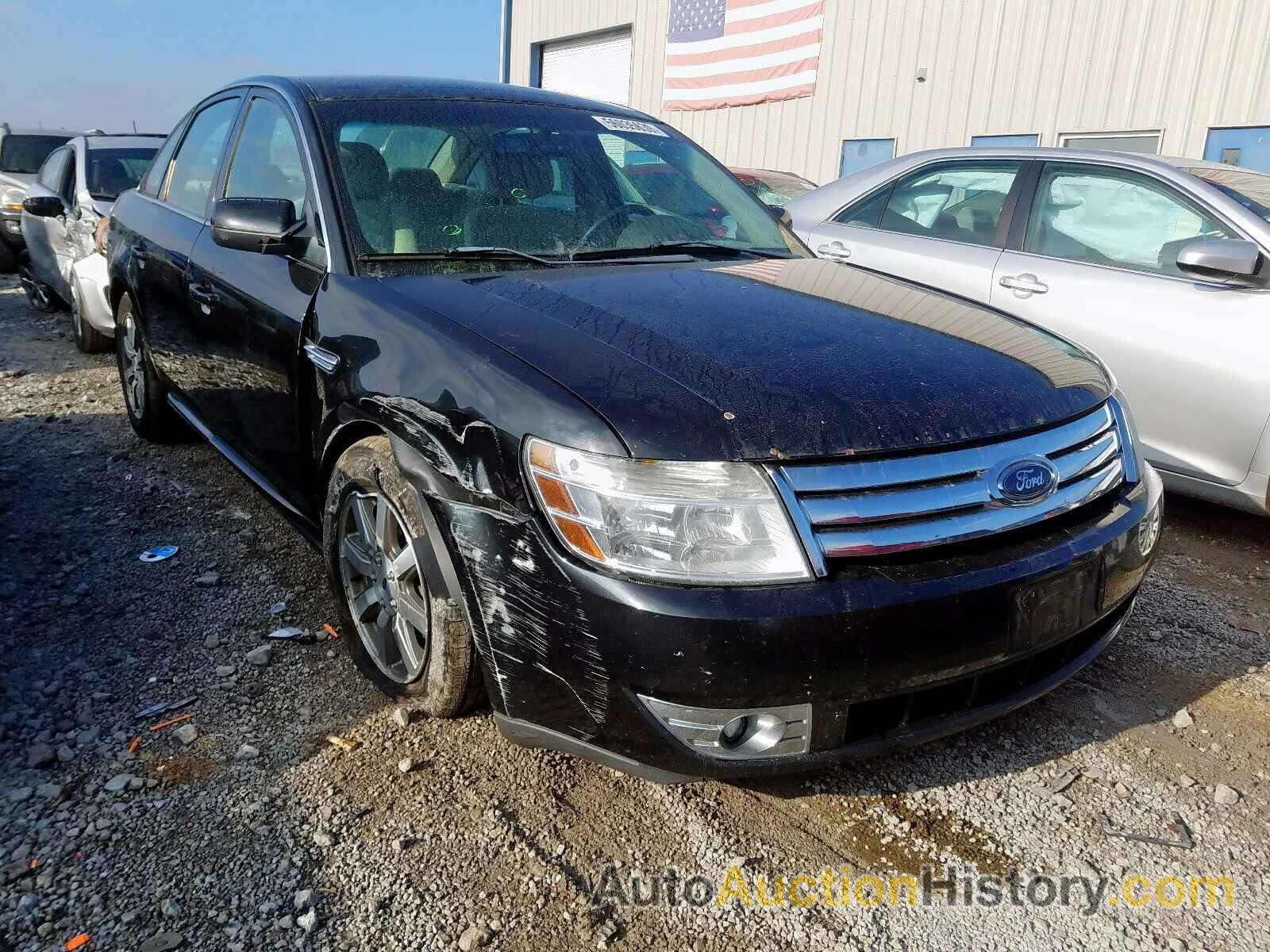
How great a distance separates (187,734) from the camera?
2340 mm

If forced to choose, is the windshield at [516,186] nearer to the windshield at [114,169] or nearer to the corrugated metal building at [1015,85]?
the windshield at [114,169]

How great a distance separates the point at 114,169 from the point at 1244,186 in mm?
7533

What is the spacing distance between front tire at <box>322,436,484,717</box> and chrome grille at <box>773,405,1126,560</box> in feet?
2.66

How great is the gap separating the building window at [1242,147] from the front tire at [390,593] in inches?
356

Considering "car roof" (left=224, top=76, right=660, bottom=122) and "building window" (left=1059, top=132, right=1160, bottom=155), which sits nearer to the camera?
"car roof" (left=224, top=76, right=660, bottom=122)

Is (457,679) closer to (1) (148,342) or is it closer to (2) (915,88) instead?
(1) (148,342)

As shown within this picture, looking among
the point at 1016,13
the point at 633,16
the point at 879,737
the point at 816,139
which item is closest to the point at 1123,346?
the point at 879,737

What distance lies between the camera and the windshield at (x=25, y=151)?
11.2m

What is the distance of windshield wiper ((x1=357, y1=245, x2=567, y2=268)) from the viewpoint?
250cm

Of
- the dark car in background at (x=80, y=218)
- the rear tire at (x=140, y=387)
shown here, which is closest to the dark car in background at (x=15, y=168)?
the dark car in background at (x=80, y=218)

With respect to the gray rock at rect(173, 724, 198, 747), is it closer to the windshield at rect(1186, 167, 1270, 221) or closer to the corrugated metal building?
the windshield at rect(1186, 167, 1270, 221)

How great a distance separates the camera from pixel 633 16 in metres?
15.5

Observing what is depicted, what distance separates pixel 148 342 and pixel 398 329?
2.49 meters

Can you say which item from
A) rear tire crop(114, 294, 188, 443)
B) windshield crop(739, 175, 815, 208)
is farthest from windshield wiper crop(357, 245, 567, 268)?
windshield crop(739, 175, 815, 208)
